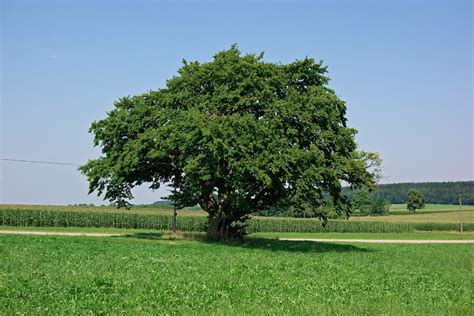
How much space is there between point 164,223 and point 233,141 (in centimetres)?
4655

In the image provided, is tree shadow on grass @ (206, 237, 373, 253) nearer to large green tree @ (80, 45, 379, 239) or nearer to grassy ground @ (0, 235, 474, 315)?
large green tree @ (80, 45, 379, 239)

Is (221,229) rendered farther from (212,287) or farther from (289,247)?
(212,287)

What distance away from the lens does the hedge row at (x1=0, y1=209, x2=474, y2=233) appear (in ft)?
234

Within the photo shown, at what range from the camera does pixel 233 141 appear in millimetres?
35875

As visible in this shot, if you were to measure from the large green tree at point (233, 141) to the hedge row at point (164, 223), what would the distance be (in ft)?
82.4

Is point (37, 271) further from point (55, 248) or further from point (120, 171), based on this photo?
point (120, 171)

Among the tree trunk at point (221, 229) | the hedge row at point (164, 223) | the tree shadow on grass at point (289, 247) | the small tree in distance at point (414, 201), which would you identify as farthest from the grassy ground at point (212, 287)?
the small tree in distance at point (414, 201)

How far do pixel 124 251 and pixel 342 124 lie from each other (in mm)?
21104

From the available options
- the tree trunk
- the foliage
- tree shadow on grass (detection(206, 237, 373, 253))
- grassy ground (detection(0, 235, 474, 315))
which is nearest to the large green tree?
the tree trunk

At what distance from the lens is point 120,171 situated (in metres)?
41.3

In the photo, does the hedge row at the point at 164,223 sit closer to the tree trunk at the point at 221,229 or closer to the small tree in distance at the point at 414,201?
the tree trunk at the point at 221,229

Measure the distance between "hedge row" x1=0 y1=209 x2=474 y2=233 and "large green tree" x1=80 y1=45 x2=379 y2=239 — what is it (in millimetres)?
25118

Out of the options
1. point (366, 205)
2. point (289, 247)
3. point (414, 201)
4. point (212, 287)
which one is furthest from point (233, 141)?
point (414, 201)

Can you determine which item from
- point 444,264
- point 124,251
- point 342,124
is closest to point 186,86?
point 342,124
